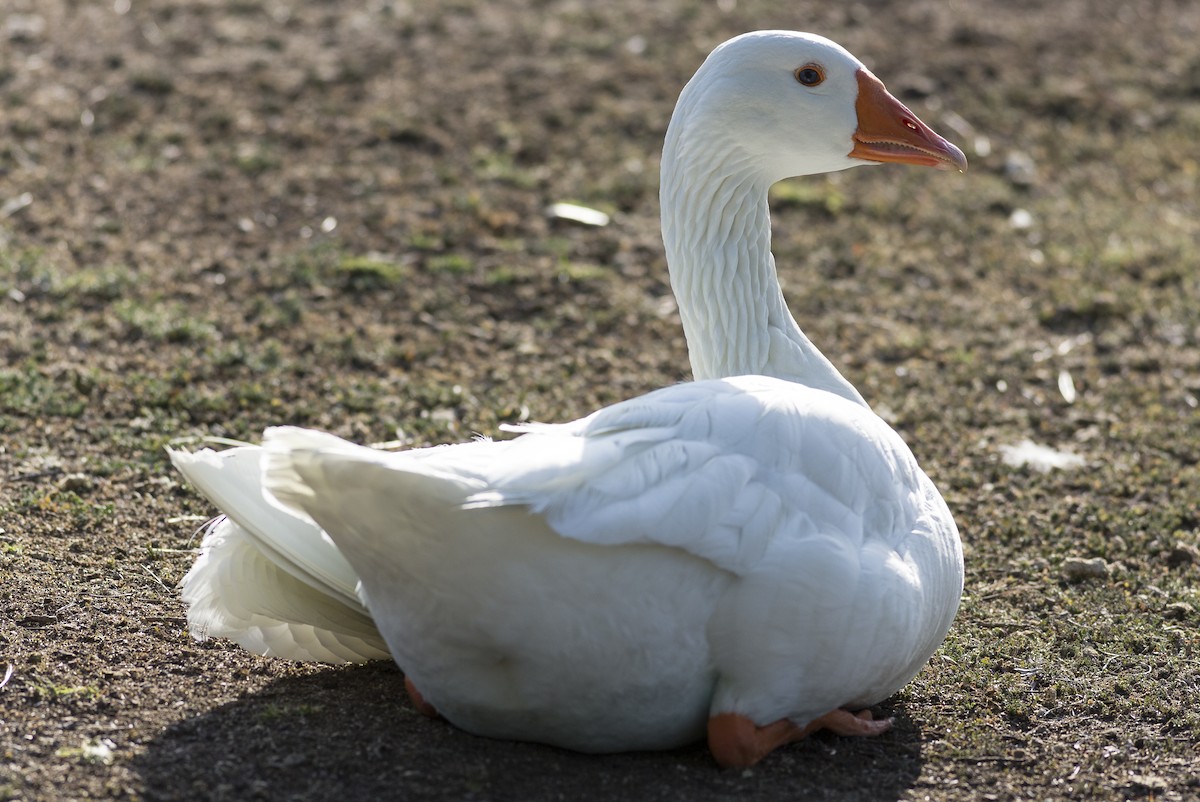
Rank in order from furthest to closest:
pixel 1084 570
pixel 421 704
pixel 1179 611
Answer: pixel 1084 570 → pixel 1179 611 → pixel 421 704

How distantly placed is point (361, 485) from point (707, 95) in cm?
180

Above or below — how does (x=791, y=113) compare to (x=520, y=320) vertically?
above

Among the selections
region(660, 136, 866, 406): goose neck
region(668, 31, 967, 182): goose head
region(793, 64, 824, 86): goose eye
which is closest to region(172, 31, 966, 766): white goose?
region(660, 136, 866, 406): goose neck

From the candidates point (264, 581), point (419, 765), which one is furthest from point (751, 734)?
point (264, 581)

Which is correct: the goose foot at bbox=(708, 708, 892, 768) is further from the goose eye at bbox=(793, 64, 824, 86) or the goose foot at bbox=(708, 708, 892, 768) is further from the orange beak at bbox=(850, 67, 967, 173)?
the goose eye at bbox=(793, 64, 824, 86)

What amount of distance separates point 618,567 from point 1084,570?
2185 millimetres

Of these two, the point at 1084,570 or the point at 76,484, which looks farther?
the point at 76,484

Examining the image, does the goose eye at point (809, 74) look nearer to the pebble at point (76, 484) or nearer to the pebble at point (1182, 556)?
the pebble at point (1182, 556)

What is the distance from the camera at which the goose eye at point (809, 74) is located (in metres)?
4.19

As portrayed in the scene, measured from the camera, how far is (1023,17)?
10.1 m

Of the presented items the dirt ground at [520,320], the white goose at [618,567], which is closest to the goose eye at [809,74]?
the white goose at [618,567]

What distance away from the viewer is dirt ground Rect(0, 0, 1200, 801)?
3580mm

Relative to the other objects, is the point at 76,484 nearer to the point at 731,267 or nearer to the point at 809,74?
the point at 731,267

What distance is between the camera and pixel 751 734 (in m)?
3.36
